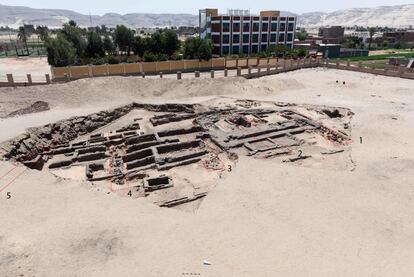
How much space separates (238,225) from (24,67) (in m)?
46.4

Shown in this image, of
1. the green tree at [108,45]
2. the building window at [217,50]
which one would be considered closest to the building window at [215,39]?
the building window at [217,50]

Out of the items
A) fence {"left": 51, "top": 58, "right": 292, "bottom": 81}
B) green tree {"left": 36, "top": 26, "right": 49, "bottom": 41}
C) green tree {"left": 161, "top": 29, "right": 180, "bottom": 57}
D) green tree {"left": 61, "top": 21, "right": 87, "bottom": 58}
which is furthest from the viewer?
green tree {"left": 36, "top": 26, "right": 49, "bottom": 41}

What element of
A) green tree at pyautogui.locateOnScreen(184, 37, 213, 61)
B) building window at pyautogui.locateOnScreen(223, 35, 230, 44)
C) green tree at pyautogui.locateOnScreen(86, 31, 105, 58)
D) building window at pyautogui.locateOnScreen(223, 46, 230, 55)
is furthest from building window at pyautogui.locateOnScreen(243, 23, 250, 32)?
green tree at pyautogui.locateOnScreen(86, 31, 105, 58)

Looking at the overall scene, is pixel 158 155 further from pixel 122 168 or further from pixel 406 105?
pixel 406 105

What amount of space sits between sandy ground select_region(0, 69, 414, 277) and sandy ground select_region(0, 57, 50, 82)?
82.9 feet

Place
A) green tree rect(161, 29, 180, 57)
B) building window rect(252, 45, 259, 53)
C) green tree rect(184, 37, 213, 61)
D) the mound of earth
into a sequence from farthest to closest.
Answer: building window rect(252, 45, 259, 53) → green tree rect(161, 29, 180, 57) → green tree rect(184, 37, 213, 61) → the mound of earth

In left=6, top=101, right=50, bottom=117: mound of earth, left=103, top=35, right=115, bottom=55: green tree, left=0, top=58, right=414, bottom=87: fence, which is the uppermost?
left=103, top=35, right=115, bottom=55: green tree

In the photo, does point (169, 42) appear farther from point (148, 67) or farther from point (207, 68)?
point (148, 67)

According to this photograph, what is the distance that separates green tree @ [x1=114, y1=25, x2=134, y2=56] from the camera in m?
50.3

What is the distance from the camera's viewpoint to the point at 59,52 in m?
39.2

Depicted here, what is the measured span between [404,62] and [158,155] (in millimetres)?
42025

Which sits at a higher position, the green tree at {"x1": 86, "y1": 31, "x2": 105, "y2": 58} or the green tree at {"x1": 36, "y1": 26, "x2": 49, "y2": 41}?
the green tree at {"x1": 36, "y1": 26, "x2": 49, "y2": 41}

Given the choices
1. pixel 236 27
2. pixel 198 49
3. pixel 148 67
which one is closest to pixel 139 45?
pixel 148 67

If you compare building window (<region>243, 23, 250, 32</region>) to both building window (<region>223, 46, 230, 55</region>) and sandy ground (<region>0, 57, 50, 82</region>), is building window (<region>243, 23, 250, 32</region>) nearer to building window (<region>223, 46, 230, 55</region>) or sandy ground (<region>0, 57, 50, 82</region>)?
building window (<region>223, 46, 230, 55</region>)
